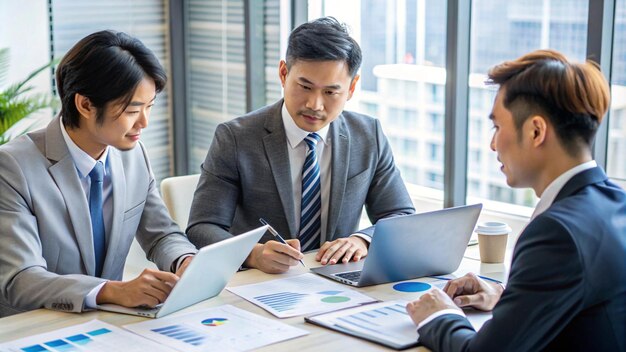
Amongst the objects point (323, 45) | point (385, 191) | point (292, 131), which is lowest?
point (385, 191)

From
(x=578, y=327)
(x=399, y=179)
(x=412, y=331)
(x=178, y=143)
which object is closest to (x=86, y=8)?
(x=178, y=143)

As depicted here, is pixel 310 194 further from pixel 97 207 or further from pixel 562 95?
pixel 562 95

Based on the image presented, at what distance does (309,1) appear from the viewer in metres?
4.29

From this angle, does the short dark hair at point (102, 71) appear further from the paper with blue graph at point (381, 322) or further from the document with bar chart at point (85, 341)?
the paper with blue graph at point (381, 322)

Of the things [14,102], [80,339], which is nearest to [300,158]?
[80,339]

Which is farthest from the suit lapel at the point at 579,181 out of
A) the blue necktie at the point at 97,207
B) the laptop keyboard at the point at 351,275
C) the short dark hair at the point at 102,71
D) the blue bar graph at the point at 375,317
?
the blue necktie at the point at 97,207

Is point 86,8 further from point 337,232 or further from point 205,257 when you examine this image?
point 205,257

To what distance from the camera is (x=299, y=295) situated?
2.18 metres

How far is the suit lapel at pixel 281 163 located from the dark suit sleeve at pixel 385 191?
11.6 inches

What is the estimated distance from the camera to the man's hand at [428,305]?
6.23ft

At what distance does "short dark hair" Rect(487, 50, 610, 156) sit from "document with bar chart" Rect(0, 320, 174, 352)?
0.89 metres

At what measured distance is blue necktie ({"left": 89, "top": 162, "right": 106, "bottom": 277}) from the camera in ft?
7.78

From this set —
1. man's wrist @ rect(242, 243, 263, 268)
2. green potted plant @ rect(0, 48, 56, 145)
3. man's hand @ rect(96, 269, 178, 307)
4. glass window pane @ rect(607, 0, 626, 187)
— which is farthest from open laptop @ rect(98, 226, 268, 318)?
green potted plant @ rect(0, 48, 56, 145)

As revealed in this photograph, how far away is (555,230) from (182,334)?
2.68 feet
